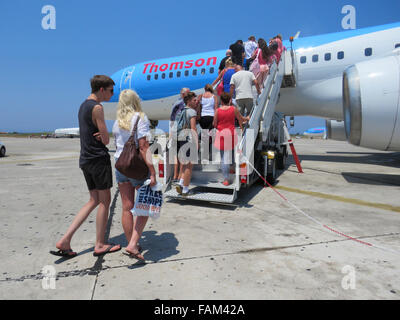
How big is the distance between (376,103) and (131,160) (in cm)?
581

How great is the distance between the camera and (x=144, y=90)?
1312 centimetres

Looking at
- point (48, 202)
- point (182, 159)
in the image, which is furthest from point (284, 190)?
point (48, 202)

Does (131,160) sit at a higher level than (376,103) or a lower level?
lower

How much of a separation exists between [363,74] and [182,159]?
15.3ft

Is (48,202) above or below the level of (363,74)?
below

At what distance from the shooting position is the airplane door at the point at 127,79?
13653 millimetres

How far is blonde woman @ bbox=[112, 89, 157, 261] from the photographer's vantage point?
2.73 meters

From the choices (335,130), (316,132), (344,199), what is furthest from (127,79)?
(316,132)

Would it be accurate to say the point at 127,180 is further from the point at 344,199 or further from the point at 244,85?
the point at 344,199

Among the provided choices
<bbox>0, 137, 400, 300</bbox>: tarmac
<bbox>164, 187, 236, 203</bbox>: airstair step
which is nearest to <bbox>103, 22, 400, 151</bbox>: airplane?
<bbox>0, 137, 400, 300</bbox>: tarmac

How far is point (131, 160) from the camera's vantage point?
269 cm

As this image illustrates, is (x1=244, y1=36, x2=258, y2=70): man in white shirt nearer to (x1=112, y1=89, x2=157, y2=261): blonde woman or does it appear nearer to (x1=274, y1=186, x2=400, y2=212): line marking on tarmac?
(x1=274, y1=186, x2=400, y2=212): line marking on tarmac
